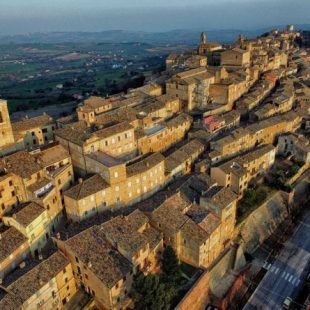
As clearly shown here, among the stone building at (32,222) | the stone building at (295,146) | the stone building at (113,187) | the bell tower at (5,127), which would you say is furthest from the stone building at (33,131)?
the stone building at (295,146)

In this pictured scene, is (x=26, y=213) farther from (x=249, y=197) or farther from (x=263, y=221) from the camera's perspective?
(x=263, y=221)

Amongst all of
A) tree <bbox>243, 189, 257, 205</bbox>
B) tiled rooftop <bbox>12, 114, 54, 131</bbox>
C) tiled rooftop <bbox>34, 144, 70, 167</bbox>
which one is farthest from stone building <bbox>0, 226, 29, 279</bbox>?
tree <bbox>243, 189, 257, 205</bbox>

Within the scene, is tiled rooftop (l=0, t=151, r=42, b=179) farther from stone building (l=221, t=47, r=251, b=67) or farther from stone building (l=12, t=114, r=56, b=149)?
stone building (l=221, t=47, r=251, b=67)

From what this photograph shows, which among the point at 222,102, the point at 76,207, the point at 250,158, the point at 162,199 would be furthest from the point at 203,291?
the point at 222,102

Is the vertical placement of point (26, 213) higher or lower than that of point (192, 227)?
higher

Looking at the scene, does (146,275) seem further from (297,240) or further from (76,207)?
(297,240)

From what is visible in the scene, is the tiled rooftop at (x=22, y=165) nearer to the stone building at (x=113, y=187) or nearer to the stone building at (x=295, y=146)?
the stone building at (x=113, y=187)

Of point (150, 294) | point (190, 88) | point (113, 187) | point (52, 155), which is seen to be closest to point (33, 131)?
point (52, 155)
